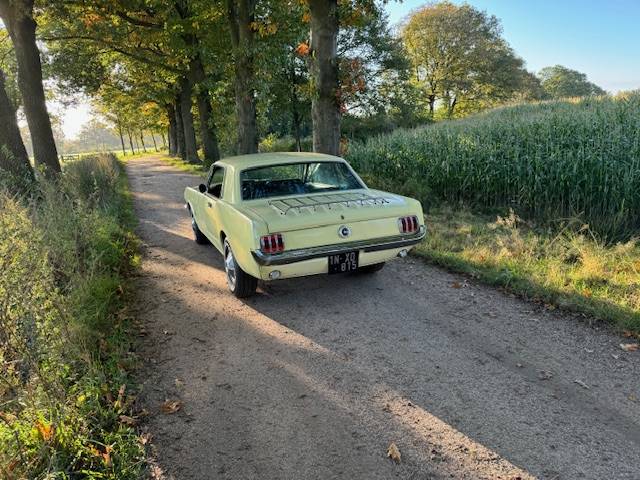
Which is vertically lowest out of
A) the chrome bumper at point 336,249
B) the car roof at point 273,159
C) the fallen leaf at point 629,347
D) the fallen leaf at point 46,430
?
the fallen leaf at point 629,347

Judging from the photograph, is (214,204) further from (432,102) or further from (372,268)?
(432,102)

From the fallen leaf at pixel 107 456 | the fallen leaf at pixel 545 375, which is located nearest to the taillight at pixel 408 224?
the fallen leaf at pixel 545 375

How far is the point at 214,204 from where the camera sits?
5562mm

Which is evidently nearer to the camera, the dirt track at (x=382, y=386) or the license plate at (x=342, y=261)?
the dirt track at (x=382, y=386)

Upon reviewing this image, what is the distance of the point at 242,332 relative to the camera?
4.25 m

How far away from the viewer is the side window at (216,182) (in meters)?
5.92

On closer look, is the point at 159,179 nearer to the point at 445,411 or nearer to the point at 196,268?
the point at 196,268

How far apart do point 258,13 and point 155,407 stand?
580 inches

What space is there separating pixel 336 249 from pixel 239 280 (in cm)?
127

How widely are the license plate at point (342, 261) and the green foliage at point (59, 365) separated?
2.05 meters

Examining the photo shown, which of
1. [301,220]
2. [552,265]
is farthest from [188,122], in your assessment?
[552,265]

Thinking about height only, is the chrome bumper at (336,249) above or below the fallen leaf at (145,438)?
above

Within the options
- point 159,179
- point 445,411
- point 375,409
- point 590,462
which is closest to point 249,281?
point 375,409

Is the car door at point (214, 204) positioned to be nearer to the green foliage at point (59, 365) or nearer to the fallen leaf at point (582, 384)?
the green foliage at point (59, 365)
